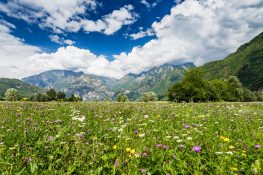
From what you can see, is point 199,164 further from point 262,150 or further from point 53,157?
point 53,157

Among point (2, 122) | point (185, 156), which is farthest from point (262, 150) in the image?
point (2, 122)

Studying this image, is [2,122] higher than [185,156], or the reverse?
[2,122]

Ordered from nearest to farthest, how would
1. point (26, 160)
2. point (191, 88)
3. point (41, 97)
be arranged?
point (26, 160) < point (191, 88) < point (41, 97)

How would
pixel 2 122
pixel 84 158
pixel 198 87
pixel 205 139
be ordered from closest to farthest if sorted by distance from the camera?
1. pixel 84 158
2. pixel 205 139
3. pixel 2 122
4. pixel 198 87

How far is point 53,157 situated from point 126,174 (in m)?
1.84

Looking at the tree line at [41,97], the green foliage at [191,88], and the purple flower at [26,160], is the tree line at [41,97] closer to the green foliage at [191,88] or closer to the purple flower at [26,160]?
the purple flower at [26,160]

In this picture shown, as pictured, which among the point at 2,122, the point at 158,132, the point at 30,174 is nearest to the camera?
the point at 30,174

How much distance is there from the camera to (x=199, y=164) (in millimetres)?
5203

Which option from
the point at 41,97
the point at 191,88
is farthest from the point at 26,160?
the point at 41,97

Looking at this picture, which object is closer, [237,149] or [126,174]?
[126,174]

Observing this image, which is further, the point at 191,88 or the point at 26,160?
the point at 191,88

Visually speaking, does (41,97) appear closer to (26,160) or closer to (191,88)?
(191,88)

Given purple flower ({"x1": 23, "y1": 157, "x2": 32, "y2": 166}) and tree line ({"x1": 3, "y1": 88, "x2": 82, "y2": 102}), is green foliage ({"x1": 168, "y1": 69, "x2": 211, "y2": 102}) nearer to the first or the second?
tree line ({"x1": 3, "y1": 88, "x2": 82, "y2": 102})

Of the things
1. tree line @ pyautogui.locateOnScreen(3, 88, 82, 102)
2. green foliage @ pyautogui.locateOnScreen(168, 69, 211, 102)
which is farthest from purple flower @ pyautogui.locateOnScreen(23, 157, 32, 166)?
green foliage @ pyautogui.locateOnScreen(168, 69, 211, 102)
